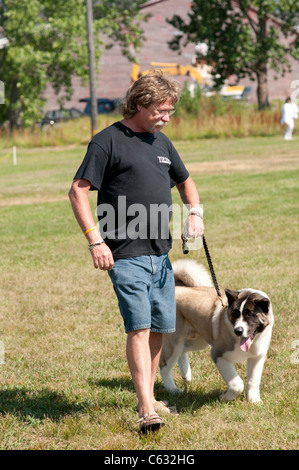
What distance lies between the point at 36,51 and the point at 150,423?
37240 mm

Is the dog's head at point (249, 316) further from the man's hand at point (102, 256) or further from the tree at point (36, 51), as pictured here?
the tree at point (36, 51)

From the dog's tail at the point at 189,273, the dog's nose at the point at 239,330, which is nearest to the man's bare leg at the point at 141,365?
the dog's nose at the point at 239,330

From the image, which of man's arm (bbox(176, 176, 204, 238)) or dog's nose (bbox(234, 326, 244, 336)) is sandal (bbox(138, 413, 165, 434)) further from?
man's arm (bbox(176, 176, 204, 238))

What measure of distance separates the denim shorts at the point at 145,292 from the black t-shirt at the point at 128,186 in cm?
8

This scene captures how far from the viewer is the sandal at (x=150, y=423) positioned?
3.99 m

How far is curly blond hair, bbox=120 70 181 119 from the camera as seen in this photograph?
403 cm

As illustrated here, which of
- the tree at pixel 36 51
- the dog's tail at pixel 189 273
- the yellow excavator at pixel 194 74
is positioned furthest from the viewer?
the yellow excavator at pixel 194 74

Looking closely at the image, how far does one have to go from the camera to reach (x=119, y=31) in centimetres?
4638

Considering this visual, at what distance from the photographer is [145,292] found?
13.5 feet

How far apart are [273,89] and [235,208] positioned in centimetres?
4763

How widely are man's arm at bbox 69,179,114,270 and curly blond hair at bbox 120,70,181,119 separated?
1.83 ft

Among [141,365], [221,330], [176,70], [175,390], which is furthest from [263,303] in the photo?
[176,70]

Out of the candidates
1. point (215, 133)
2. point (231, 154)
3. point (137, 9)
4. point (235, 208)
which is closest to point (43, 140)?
point (215, 133)

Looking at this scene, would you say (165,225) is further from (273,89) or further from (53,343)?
(273,89)
